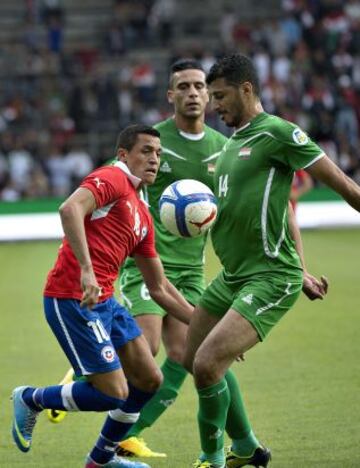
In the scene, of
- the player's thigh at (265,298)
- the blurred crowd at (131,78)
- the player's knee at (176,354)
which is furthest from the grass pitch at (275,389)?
the blurred crowd at (131,78)

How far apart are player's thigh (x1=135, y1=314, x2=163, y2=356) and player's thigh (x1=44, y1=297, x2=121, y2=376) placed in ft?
4.10

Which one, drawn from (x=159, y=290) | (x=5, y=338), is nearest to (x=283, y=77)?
(x=5, y=338)

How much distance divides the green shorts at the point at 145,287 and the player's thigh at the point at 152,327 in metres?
0.03

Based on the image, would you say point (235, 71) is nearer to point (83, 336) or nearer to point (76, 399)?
point (83, 336)

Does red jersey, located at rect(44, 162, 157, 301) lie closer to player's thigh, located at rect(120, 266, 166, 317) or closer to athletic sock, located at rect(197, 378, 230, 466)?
athletic sock, located at rect(197, 378, 230, 466)

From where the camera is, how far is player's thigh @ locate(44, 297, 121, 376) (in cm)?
680

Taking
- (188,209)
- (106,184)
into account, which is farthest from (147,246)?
(106,184)

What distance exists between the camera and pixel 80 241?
654cm

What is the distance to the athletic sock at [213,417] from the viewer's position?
275 inches

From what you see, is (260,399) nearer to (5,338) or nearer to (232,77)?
(232,77)

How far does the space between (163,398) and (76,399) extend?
1.44m

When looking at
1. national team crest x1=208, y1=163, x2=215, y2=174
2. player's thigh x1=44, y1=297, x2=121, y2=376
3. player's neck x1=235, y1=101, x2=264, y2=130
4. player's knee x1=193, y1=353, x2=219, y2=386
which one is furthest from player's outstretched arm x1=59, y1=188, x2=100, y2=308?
national team crest x1=208, y1=163, x2=215, y2=174

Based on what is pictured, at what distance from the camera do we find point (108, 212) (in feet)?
23.1

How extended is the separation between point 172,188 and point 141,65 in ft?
71.4
